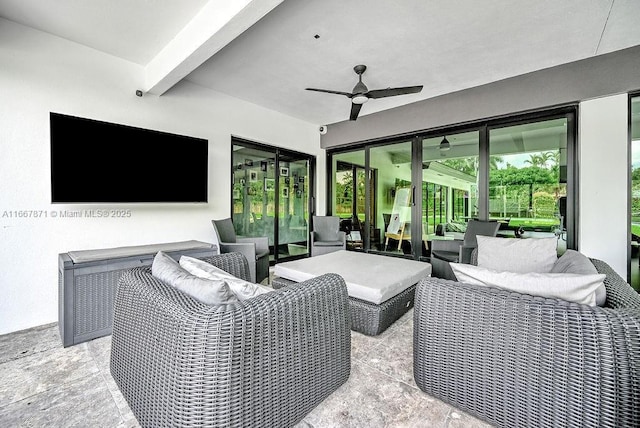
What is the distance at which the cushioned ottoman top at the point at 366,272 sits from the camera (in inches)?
89.9

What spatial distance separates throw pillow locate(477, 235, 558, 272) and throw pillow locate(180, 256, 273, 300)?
176cm

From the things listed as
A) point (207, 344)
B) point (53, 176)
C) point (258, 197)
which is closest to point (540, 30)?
point (207, 344)

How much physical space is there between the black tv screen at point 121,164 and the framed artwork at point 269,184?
1.41 m

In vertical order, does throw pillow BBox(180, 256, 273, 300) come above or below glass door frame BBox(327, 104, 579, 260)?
below

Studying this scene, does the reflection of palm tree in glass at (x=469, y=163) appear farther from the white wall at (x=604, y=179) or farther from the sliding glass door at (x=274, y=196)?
the sliding glass door at (x=274, y=196)

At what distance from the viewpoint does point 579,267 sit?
1504 mm

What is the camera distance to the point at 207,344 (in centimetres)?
97

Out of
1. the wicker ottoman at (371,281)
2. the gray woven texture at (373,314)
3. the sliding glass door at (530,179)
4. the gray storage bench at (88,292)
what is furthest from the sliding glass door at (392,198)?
the gray storage bench at (88,292)

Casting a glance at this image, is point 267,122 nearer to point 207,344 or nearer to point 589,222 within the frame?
point 207,344

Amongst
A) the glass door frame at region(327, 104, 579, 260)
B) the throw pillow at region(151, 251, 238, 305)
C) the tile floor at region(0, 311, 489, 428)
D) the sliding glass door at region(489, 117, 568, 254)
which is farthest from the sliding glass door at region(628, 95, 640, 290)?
the throw pillow at region(151, 251, 238, 305)

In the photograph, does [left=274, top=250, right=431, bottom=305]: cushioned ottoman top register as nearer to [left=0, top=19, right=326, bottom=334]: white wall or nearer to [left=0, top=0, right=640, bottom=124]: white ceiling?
[left=0, top=19, right=326, bottom=334]: white wall

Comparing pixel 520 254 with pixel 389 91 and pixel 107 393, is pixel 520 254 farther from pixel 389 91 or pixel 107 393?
pixel 107 393

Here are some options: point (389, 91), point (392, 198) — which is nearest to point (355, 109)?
point (389, 91)

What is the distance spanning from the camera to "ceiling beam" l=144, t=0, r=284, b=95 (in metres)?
1.97
